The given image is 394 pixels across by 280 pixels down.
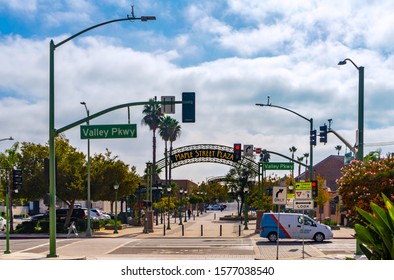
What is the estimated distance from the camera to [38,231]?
46438 millimetres

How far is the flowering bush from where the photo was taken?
20.8 m

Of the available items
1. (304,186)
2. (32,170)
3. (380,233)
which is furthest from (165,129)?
(380,233)

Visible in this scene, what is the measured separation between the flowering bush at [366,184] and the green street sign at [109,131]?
28.8ft

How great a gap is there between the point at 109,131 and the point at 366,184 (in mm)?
10410

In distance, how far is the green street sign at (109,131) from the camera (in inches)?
982

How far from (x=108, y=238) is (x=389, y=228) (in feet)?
105

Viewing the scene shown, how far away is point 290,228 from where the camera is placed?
35.8 metres

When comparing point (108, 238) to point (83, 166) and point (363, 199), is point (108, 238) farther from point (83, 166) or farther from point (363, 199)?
point (363, 199)

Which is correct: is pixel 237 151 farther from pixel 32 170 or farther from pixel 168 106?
pixel 168 106

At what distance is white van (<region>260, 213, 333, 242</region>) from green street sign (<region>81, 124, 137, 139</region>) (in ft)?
43.8

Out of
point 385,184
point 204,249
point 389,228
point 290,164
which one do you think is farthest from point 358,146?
point 290,164

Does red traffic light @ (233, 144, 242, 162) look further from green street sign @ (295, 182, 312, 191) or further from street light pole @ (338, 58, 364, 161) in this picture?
street light pole @ (338, 58, 364, 161)

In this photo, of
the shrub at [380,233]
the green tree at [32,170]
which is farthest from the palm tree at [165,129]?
the shrub at [380,233]

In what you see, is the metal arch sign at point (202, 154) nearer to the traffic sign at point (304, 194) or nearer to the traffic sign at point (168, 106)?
the traffic sign at point (304, 194)
